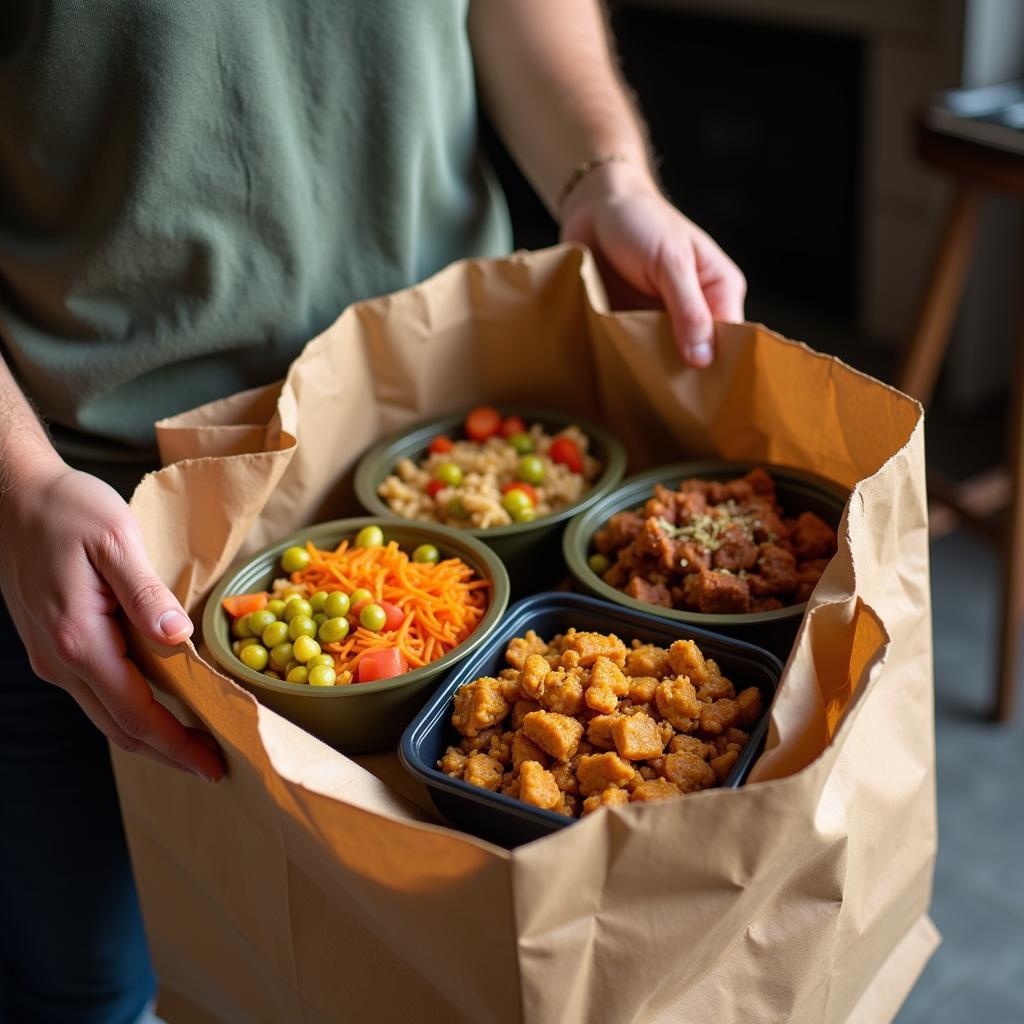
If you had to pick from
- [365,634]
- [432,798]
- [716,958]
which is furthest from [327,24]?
[716,958]

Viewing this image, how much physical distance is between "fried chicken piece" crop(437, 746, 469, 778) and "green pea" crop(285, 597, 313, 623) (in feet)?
0.69

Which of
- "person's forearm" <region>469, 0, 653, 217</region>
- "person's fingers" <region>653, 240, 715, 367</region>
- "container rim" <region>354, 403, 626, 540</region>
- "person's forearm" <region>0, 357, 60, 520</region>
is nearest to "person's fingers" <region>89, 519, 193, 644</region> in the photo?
"person's forearm" <region>0, 357, 60, 520</region>

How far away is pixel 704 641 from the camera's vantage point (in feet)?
3.38

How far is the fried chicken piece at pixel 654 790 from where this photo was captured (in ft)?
2.88

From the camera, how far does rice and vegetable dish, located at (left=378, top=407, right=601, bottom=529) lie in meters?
1.26

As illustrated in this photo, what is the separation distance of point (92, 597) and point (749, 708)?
533mm

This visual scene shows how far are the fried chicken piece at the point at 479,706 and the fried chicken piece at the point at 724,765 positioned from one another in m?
0.18

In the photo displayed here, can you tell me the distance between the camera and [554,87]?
140 centimetres

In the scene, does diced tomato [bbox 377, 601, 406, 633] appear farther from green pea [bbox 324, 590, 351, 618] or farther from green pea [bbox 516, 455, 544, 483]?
green pea [bbox 516, 455, 544, 483]

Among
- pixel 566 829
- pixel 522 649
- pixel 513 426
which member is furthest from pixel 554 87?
pixel 566 829

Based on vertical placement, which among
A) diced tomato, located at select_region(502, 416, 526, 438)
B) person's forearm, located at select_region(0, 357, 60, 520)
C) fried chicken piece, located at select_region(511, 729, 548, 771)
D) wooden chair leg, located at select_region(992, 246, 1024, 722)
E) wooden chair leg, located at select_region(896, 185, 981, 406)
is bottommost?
wooden chair leg, located at select_region(992, 246, 1024, 722)

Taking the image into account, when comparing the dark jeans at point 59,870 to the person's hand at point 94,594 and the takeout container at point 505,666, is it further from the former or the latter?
the takeout container at point 505,666

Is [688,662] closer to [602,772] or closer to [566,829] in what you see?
[602,772]

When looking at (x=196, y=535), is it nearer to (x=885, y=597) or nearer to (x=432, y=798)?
(x=432, y=798)
